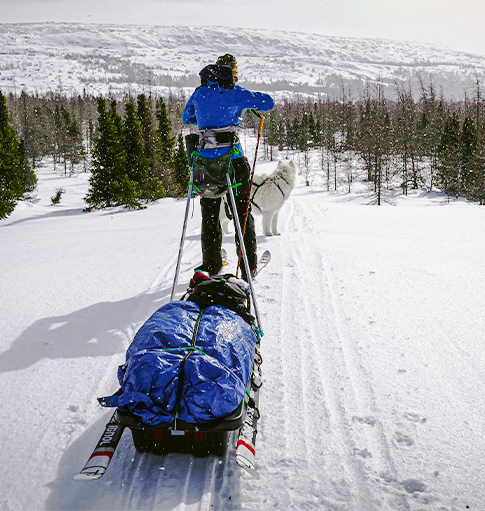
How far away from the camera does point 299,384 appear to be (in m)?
2.47

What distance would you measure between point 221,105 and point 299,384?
2.61 m

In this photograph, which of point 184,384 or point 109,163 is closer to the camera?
point 184,384

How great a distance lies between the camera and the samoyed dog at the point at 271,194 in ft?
21.8

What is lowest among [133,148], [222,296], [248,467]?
[248,467]

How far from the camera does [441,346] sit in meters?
2.88

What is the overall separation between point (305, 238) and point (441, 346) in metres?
3.77

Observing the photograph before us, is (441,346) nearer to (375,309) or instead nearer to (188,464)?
(375,309)

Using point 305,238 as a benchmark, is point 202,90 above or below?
above

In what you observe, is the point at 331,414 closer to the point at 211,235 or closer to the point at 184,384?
the point at 184,384

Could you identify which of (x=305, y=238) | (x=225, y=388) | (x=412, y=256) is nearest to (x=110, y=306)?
(x=225, y=388)

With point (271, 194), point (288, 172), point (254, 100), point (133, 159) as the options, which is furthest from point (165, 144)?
point (254, 100)

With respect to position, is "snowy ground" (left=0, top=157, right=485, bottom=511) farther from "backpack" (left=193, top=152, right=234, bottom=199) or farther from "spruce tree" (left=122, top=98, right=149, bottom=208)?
"spruce tree" (left=122, top=98, right=149, bottom=208)

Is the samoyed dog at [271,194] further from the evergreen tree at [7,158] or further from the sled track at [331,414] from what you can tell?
the evergreen tree at [7,158]

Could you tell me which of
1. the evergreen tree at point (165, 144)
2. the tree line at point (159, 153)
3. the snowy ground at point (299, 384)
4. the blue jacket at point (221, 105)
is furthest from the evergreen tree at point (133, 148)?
the blue jacket at point (221, 105)
